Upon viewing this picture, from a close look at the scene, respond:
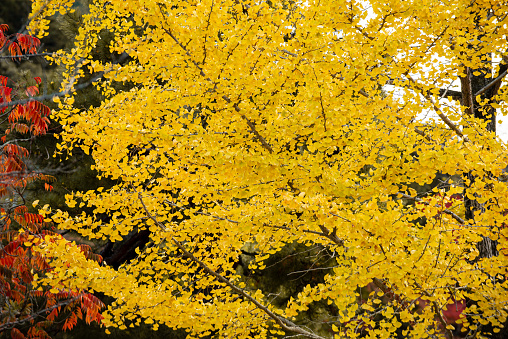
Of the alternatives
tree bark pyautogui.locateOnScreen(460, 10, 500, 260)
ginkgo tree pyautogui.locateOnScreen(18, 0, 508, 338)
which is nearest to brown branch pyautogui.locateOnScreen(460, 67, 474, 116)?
tree bark pyautogui.locateOnScreen(460, 10, 500, 260)

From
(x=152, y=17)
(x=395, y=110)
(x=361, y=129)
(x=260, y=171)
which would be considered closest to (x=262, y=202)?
(x=260, y=171)

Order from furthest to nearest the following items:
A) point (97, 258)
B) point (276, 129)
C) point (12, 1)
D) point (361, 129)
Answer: point (12, 1)
point (97, 258)
point (361, 129)
point (276, 129)

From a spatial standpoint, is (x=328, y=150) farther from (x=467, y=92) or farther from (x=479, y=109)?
(x=467, y=92)

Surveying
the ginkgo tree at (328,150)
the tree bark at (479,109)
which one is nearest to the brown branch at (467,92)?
the tree bark at (479,109)

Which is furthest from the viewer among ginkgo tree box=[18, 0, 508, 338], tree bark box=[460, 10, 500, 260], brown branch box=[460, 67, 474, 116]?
brown branch box=[460, 67, 474, 116]

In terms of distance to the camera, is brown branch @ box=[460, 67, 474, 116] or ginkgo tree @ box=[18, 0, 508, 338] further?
brown branch @ box=[460, 67, 474, 116]

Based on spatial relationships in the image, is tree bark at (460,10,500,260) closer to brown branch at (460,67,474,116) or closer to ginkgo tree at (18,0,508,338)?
brown branch at (460,67,474,116)

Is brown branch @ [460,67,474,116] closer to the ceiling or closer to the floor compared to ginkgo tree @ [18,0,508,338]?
closer to the ceiling

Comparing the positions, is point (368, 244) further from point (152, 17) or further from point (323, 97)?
point (152, 17)

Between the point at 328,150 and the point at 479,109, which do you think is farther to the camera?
the point at 479,109

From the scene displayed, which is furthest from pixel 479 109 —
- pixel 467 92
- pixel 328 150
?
pixel 328 150

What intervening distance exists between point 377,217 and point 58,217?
285 centimetres

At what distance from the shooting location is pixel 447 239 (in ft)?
7.84

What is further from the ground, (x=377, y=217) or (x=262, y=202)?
(x=377, y=217)
